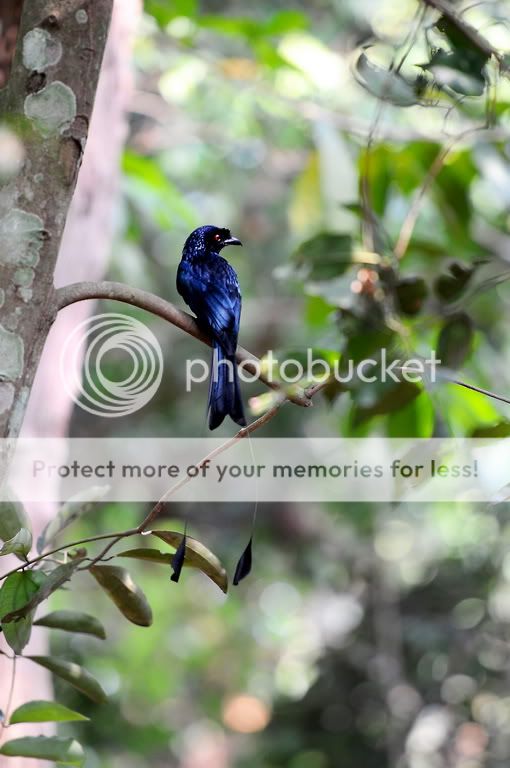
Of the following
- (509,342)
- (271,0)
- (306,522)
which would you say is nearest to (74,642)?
(306,522)

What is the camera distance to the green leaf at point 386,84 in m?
1.21

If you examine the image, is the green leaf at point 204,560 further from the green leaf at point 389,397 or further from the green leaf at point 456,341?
the green leaf at point 456,341

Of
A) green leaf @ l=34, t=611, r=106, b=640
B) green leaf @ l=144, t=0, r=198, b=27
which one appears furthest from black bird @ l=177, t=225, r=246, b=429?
green leaf @ l=144, t=0, r=198, b=27

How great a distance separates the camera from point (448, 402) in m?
1.56

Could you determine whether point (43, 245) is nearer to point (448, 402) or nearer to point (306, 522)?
point (448, 402)

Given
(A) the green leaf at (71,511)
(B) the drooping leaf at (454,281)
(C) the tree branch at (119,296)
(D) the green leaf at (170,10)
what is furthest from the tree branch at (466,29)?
(D) the green leaf at (170,10)

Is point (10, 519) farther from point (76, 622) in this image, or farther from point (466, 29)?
point (466, 29)

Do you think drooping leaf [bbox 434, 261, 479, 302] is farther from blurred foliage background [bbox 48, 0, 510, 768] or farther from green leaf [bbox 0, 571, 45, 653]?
green leaf [bbox 0, 571, 45, 653]

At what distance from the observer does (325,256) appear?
4.87 feet

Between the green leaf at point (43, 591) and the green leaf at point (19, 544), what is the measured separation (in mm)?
31

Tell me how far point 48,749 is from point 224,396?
38 cm

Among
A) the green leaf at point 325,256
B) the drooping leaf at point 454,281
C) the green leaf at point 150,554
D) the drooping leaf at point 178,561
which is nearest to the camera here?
the drooping leaf at point 178,561

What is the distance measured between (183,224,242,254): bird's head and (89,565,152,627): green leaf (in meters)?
0.32

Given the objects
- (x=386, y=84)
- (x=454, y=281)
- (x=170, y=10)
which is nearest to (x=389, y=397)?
(x=454, y=281)
